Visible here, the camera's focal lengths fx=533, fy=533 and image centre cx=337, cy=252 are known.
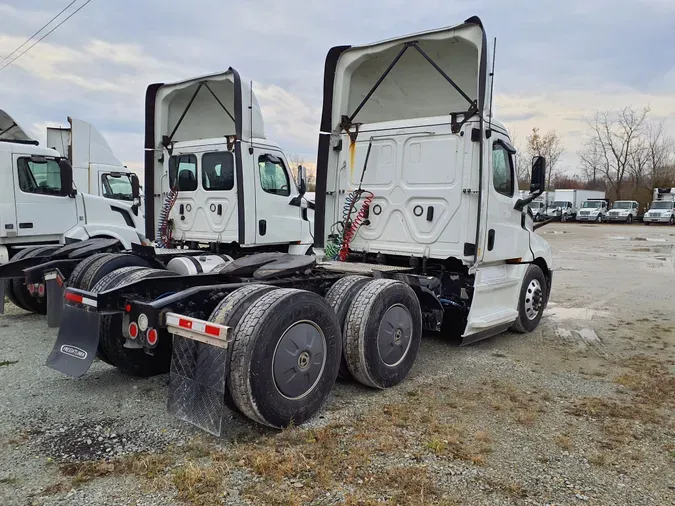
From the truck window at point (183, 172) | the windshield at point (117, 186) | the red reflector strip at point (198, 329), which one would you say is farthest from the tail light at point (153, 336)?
the windshield at point (117, 186)

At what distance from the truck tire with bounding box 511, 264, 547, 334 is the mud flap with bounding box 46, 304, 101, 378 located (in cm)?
495

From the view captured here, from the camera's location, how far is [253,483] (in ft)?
10.1

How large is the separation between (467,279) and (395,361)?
1.45 meters

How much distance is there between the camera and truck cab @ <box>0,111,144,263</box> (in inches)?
333

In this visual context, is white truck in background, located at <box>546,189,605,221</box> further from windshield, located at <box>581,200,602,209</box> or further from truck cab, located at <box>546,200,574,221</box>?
windshield, located at <box>581,200,602,209</box>

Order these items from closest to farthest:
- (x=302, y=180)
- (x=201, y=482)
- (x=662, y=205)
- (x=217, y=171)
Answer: (x=201, y=482) < (x=217, y=171) < (x=302, y=180) < (x=662, y=205)

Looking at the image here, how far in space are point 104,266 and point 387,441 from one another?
352cm

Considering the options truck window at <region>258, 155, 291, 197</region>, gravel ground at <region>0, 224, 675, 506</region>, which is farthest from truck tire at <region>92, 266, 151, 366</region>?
truck window at <region>258, 155, 291, 197</region>

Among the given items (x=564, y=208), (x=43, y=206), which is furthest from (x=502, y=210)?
(x=564, y=208)

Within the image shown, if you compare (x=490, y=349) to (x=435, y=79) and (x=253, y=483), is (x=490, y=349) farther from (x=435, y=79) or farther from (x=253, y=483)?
(x=253, y=483)

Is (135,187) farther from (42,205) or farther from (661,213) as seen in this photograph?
(661,213)

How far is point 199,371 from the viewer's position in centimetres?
357

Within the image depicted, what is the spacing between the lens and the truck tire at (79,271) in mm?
5477

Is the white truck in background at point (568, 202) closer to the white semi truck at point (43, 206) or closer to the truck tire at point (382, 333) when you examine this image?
the white semi truck at point (43, 206)
